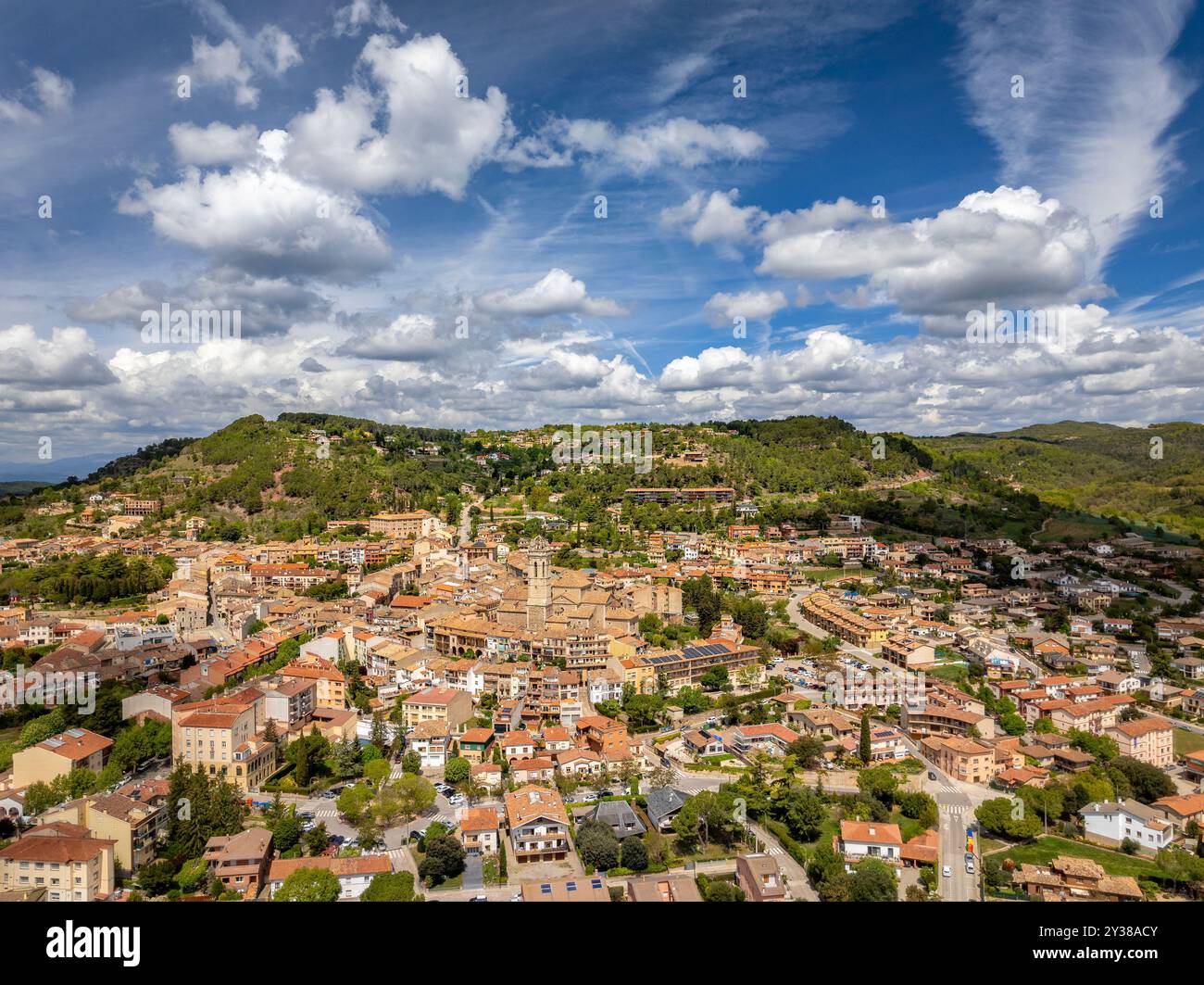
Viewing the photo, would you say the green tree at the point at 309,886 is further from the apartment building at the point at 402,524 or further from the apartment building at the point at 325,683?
the apartment building at the point at 402,524

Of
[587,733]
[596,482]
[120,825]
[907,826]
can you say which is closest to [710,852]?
[907,826]

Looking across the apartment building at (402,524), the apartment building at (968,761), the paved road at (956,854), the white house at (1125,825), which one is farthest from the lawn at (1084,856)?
the apartment building at (402,524)

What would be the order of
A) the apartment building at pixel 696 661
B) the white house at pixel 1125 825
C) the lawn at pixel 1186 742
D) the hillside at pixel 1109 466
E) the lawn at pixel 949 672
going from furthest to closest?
the hillside at pixel 1109 466, the lawn at pixel 949 672, the apartment building at pixel 696 661, the lawn at pixel 1186 742, the white house at pixel 1125 825

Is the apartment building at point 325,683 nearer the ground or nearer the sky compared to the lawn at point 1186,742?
nearer the sky

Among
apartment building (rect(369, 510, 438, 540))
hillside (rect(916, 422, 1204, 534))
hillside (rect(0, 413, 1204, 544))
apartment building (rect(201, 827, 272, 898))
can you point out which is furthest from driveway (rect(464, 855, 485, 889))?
hillside (rect(916, 422, 1204, 534))

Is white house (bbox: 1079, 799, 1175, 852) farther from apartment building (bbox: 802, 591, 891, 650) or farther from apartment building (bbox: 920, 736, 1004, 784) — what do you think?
apartment building (bbox: 802, 591, 891, 650)
